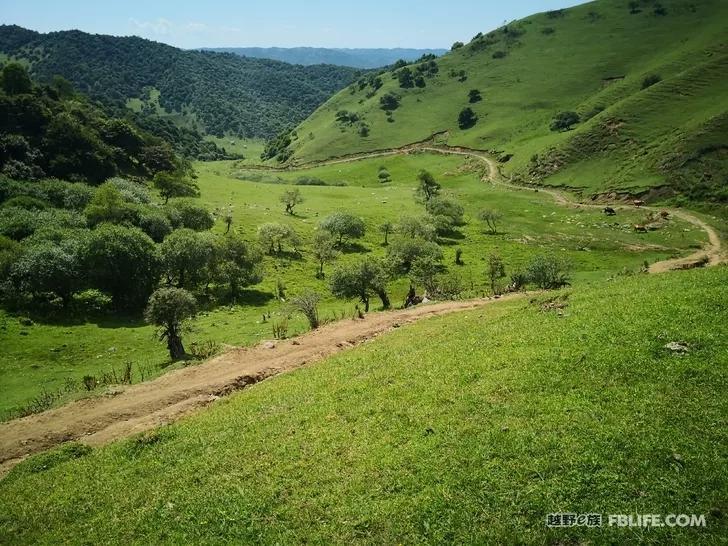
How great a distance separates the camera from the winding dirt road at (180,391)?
25312 millimetres

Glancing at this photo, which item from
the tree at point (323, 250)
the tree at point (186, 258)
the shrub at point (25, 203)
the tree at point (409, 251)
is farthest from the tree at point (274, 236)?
the shrub at point (25, 203)

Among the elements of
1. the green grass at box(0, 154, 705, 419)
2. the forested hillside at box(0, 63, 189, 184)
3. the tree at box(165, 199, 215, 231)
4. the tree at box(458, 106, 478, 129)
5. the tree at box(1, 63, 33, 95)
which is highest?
the tree at box(1, 63, 33, 95)

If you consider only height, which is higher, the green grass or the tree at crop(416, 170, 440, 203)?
the tree at crop(416, 170, 440, 203)

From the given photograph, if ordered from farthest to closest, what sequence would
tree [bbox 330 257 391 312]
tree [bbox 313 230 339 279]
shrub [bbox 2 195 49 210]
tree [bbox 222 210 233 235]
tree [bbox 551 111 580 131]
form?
tree [bbox 551 111 580 131]
tree [bbox 222 210 233 235]
tree [bbox 313 230 339 279]
shrub [bbox 2 195 49 210]
tree [bbox 330 257 391 312]

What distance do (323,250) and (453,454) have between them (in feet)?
196

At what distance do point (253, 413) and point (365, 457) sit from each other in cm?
781

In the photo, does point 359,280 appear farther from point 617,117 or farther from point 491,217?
point 617,117

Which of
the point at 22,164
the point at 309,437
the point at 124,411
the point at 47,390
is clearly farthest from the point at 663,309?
the point at 22,164

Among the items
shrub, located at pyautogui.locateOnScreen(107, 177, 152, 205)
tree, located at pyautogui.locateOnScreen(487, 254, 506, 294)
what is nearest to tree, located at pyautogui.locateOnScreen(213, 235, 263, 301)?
shrub, located at pyautogui.locateOnScreen(107, 177, 152, 205)

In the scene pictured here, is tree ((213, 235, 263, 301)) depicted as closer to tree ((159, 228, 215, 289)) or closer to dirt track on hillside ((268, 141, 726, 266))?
tree ((159, 228, 215, 289))

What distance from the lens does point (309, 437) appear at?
1961cm

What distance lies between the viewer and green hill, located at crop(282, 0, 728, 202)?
9788 cm

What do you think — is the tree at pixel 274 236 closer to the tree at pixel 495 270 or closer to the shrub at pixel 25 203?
the shrub at pixel 25 203

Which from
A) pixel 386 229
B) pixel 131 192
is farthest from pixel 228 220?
pixel 386 229
